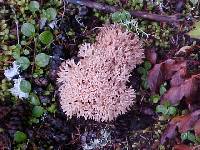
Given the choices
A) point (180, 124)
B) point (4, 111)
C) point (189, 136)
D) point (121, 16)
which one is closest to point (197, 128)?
point (180, 124)

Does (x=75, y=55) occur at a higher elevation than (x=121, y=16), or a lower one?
lower

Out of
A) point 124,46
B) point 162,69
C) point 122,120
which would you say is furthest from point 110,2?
point 122,120

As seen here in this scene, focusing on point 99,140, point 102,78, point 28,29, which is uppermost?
point 28,29

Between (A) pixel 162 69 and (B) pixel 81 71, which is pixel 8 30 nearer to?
(B) pixel 81 71

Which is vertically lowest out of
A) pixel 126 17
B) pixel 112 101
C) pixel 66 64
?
pixel 112 101

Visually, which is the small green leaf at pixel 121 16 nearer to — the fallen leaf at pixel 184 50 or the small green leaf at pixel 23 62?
the fallen leaf at pixel 184 50

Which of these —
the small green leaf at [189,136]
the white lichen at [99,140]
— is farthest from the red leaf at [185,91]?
the white lichen at [99,140]

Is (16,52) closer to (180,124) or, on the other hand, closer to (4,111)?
(4,111)
